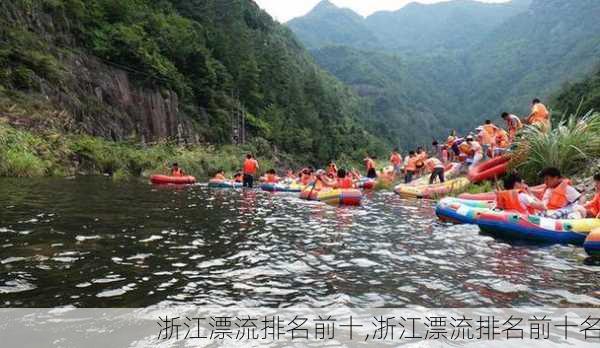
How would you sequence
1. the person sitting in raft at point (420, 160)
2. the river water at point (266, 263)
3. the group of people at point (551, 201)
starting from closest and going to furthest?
the river water at point (266, 263) < the group of people at point (551, 201) < the person sitting in raft at point (420, 160)

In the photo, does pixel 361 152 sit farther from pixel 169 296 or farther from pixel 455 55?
pixel 455 55

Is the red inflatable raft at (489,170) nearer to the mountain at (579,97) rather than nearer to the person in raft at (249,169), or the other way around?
the person in raft at (249,169)

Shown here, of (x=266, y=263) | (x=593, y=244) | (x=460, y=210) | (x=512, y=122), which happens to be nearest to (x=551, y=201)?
(x=460, y=210)

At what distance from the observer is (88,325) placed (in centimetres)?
406

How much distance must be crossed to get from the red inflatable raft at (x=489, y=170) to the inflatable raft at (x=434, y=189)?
33 cm

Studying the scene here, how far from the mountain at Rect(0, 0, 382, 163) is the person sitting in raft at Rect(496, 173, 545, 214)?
65.4 feet

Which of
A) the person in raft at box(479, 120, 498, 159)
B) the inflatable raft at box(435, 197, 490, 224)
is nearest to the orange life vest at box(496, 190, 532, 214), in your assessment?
the inflatable raft at box(435, 197, 490, 224)

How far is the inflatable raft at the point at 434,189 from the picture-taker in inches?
619

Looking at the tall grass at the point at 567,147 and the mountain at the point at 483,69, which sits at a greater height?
the mountain at the point at 483,69

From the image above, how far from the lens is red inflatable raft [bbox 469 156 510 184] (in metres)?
14.4

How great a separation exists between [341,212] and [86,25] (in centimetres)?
2611

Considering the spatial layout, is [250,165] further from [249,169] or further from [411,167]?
[411,167]

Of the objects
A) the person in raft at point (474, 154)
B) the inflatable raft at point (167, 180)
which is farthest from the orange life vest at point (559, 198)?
the inflatable raft at point (167, 180)

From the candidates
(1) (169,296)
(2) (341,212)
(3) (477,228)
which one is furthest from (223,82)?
(1) (169,296)
